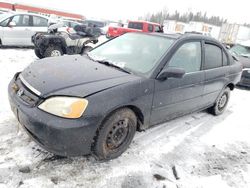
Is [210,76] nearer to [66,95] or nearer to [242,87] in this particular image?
[66,95]

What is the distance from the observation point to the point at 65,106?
267cm

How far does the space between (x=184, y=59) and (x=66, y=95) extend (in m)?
2.05

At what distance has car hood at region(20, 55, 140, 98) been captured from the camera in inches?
110

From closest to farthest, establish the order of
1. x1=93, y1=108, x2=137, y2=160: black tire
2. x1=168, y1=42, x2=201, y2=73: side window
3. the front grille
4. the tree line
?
the front grille, x1=93, y1=108, x2=137, y2=160: black tire, x1=168, y1=42, x2=201, y2=73: side window, the tree line

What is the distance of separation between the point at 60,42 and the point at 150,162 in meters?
6.38

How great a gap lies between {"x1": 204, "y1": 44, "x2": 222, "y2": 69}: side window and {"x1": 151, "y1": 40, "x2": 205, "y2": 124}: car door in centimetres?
23

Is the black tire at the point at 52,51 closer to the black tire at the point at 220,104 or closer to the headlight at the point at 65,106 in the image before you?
the black tire at the point at 220,104

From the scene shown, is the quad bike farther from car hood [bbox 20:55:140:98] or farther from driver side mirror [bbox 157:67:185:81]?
driver side mirror [bbox 157:67:185:81]

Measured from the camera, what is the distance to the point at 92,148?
9.79 ft

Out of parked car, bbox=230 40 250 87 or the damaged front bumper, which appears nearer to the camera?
the damaged front bumper

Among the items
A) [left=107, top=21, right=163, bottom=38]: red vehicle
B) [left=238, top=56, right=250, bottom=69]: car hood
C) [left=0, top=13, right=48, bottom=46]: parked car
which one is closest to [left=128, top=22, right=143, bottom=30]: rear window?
[left=107, top=21, right=163, bottom=38]: red vehicle

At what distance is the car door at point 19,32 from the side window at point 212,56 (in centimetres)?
854

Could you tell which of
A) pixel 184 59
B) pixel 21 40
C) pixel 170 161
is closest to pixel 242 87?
pixel 184 59

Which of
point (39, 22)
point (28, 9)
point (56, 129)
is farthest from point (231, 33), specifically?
point (28, 9)
